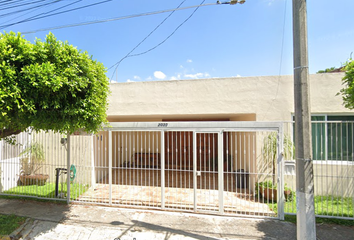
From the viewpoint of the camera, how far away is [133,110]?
6938mm

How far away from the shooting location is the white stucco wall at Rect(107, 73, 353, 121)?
5.78 meters

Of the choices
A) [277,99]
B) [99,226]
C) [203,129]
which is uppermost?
[277,99]

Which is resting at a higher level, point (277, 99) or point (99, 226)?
point (277, 99)

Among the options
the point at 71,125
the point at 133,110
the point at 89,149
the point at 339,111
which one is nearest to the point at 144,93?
the point at 133,110

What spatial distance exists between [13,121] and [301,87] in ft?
17.2

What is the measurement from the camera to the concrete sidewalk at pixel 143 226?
371 centimetres

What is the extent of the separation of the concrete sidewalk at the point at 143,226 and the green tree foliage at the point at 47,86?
219 centimetres

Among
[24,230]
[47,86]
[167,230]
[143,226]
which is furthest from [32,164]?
[167,230]

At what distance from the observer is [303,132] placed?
283 centimetres

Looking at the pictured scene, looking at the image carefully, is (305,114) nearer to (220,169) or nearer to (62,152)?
(220,169)

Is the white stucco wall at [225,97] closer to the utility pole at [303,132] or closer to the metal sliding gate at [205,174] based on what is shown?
the metal sliding gate at [205,174]

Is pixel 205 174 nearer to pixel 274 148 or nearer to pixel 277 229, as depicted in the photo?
pixel 277 229

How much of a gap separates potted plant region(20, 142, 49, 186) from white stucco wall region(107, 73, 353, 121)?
2891 mm

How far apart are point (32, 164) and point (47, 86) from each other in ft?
16.3
